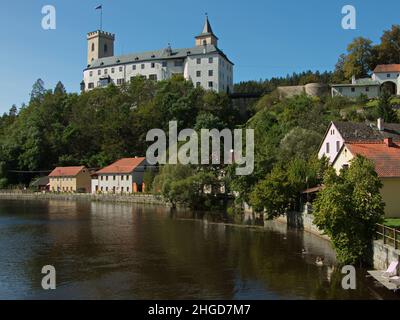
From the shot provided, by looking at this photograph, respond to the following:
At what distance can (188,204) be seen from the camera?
62.2m

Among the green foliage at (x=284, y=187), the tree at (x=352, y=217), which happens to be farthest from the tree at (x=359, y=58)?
the tree at (x=352, y=217)

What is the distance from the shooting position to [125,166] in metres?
92.4

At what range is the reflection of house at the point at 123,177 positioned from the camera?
8988cm

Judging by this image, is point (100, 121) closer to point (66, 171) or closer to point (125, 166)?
point (66, 171)

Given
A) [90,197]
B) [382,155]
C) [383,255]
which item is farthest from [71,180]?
[383,255]

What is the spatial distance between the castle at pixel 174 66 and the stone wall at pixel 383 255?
88682mm

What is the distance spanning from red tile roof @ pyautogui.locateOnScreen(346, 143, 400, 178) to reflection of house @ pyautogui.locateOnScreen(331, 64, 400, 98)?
53.0 metres

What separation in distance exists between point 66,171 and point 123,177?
2025 cm

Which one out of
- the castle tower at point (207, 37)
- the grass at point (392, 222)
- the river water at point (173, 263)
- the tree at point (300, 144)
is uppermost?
the castle tower at point (207, 37)

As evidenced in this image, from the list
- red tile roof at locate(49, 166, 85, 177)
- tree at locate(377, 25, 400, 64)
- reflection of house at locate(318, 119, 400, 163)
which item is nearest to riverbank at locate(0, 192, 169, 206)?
red tile roof at locate(49, 166, 85, 177)

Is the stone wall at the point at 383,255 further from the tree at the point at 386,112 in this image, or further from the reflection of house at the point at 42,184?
the reflection of house at the point at 42,184

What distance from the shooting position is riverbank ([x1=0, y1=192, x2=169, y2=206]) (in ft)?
247

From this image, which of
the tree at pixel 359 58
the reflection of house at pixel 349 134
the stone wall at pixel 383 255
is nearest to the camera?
the stone wall at pixel 383 255

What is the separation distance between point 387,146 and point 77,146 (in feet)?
298
